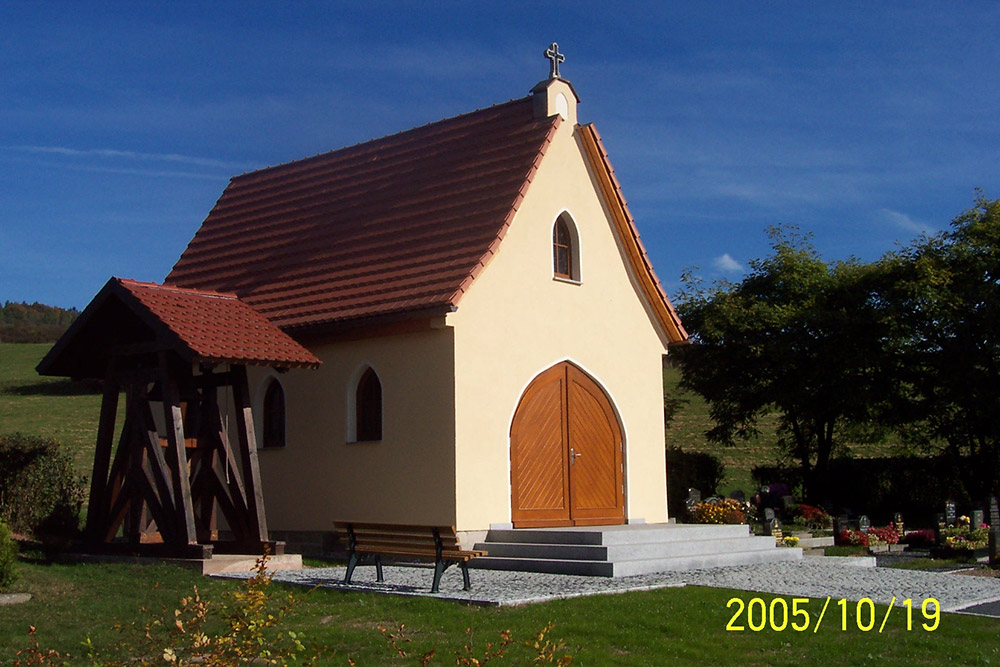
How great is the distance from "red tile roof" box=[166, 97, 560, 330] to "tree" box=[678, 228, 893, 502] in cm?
1146

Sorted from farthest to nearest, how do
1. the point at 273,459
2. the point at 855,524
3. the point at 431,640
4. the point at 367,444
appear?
1. the point at 855,524
2. the point at 273,459
3. the point at 367,444
4. the point at 431,640

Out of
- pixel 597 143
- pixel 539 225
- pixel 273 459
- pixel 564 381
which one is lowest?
pixel 273 459

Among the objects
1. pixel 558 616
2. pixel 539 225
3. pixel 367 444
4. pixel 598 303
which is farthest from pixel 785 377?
pixel 558 616

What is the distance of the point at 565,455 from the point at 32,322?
64020 mm

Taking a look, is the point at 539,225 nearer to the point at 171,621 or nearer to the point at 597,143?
the point at 597,143

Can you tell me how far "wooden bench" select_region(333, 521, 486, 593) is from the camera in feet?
40.2

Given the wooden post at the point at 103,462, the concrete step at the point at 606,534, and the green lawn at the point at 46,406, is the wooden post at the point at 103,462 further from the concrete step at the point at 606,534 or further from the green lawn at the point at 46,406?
the green lawn at the point at 46,406

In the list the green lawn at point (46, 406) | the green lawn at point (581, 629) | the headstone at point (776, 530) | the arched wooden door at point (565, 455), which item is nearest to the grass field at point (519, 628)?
the green lawn at point (581, 629)

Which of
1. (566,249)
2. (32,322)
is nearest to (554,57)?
(566,249)

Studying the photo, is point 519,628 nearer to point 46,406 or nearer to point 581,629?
point 581,629

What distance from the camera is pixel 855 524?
2344 centimetres

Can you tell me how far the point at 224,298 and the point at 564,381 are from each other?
19.4 ft
